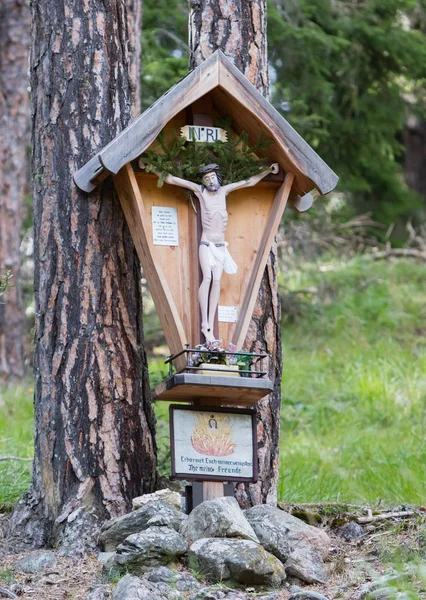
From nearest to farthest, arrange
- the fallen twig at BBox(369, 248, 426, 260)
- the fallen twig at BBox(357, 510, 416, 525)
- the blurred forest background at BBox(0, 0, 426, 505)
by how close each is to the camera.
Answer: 1. the fallen twig at BBox(357, 510, 416, 525)
2. the blurred forest background at BBox(0, 0, 426, 505)
3. the fallen twig at BBox(369, 248, 426, 260)

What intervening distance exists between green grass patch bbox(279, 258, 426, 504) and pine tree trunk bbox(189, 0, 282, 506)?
97 cm

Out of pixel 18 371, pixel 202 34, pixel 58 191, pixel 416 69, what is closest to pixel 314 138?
pixel 416 69

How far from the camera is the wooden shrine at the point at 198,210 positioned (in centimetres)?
460

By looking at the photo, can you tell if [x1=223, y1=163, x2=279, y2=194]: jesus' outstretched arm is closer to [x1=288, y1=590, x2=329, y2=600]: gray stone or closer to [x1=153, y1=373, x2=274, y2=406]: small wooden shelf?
[x1=153, y1=373, x2=274, y2=406]: small wooden shelf

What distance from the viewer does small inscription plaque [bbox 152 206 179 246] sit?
15.6 ft

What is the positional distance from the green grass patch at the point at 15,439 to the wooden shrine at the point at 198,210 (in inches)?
59.7

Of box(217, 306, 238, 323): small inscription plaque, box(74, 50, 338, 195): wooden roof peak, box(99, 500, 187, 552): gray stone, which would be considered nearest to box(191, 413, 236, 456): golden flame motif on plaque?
box(99, 500, 187, 552): gray stone

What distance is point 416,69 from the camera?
12094 millimetres

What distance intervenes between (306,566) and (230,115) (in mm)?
2309

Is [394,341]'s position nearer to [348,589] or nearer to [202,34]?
[202,34]

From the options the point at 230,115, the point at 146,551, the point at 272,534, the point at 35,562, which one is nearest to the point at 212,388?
the point at 272,534

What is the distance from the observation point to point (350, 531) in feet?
16.4

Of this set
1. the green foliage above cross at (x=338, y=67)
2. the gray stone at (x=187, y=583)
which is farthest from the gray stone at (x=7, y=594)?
the green foliage above cross at (x=338, y=67)

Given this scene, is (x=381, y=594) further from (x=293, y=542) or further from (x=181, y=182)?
(x=181, y=182)
